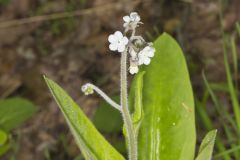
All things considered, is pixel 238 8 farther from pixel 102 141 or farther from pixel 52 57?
pixel 102 141

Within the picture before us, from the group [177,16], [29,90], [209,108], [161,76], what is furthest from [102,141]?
[177,16]

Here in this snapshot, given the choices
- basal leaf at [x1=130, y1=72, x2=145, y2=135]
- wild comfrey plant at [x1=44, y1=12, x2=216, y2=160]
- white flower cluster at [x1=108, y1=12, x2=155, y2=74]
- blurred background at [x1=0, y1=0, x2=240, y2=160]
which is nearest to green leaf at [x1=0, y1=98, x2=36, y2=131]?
blurred background at [x1=0, y1=0, x2=240, y2=160]

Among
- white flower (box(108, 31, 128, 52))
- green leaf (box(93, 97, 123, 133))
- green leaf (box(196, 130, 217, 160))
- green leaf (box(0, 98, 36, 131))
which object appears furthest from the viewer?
green leaf (box(93, 97, 123, 133))

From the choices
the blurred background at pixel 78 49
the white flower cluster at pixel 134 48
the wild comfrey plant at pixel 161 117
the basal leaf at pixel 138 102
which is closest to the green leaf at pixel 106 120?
the blurred background at pixel 78 49

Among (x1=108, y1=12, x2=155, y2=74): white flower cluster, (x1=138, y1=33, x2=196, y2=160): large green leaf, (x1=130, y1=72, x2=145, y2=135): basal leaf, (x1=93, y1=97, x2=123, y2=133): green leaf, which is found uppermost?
(x1=108, y1=12, x2=155, y2=74): white flower cluster

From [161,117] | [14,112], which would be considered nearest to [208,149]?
[161,117]

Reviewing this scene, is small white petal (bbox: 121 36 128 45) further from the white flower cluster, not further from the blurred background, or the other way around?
the blurred background

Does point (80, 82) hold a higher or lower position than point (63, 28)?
lower
